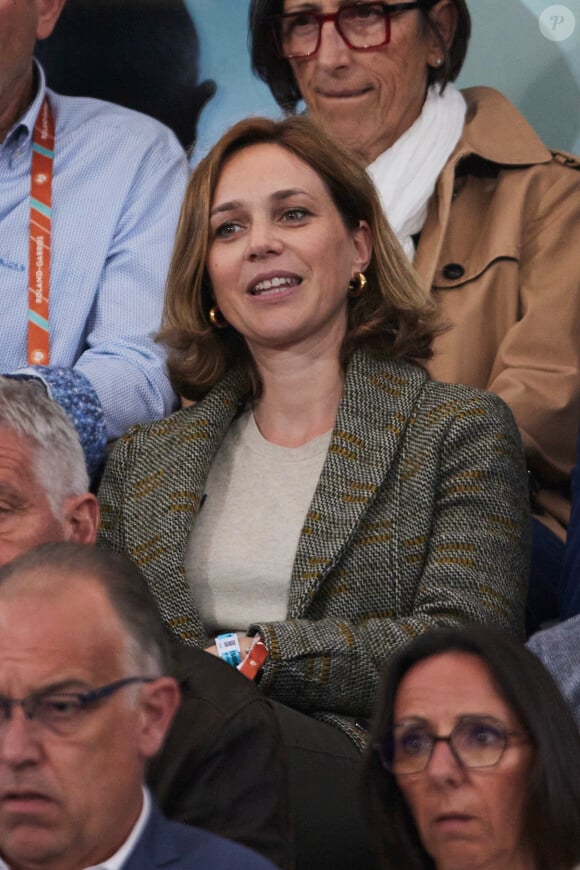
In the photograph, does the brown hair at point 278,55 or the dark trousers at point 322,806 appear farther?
the brown hair at point 278,55

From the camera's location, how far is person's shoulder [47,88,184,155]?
3039 millimetres

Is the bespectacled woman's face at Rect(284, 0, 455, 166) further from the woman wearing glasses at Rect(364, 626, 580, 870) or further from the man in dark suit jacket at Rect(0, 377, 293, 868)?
the woman wearing glasses at Rect(364, 626, 580, 870)

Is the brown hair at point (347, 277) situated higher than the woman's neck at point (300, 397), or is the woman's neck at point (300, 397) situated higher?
the brown hair at point (347, 277)

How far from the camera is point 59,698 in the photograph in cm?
150

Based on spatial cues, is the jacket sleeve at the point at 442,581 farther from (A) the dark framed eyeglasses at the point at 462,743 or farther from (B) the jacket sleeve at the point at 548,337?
(A) the dark framed eyeglasses at the point at 462,743

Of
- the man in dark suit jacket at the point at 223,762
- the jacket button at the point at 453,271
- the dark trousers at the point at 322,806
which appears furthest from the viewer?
the jacket button at the point at 453,271

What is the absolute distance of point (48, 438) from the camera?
2225mm

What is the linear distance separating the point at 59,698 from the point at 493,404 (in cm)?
105

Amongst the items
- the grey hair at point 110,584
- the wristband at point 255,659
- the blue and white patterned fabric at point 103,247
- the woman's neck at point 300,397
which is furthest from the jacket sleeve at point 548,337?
the grey hair at point 110,584

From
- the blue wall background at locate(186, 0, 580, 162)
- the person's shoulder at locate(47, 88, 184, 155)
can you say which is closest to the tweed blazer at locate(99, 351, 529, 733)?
the person's shoulder at locate(47, 88, 184, 155)

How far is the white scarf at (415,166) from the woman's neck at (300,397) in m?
0.53

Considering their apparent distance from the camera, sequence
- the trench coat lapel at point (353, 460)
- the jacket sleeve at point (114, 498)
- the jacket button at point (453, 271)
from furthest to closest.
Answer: the jacket button at point (453, 271) < the jacket sleeve at point (114, 498) < the trench coat lapel at point (353, 460)

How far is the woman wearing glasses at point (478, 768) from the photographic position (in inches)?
62.3

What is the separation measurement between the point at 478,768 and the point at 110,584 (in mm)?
383
